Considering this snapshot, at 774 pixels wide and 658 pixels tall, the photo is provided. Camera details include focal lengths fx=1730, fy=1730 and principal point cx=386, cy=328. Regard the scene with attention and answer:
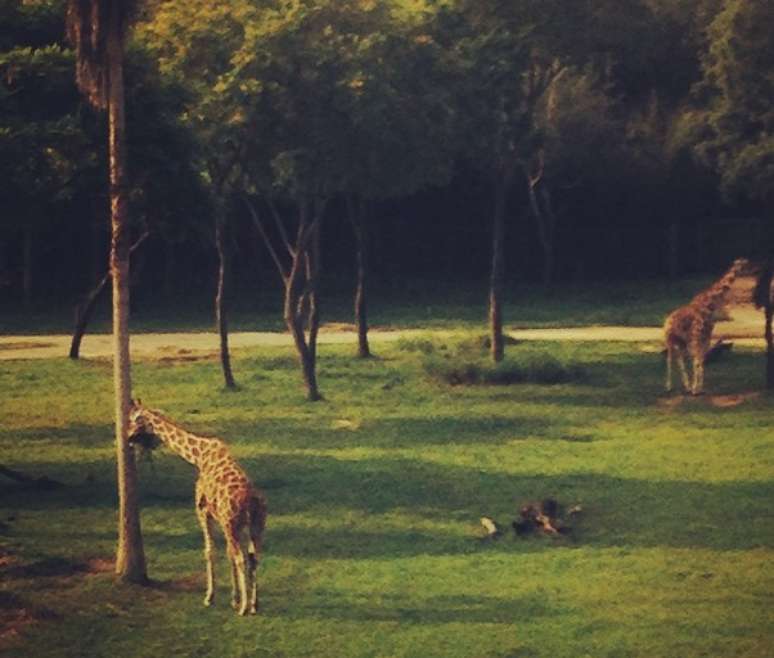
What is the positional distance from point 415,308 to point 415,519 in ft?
93.3

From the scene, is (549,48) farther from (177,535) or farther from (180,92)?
(177,535)

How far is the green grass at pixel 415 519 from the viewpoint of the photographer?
17.5 m

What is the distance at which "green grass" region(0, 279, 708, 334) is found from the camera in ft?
155

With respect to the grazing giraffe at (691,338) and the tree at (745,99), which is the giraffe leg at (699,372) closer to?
the grazing giraffe at (691,338)

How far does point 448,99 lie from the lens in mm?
34938

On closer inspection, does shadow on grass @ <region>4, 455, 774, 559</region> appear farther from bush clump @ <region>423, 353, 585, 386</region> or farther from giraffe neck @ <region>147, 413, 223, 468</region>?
bush clump @ <region>423, 353, 585, 386</region>

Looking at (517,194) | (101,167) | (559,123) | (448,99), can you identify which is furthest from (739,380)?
(517,194)

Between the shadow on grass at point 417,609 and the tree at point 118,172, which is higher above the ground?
the tree at point 118,172

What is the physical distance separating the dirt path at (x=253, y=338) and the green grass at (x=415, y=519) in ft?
13.3

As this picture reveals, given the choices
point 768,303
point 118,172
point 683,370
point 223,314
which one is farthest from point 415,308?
point 118,172

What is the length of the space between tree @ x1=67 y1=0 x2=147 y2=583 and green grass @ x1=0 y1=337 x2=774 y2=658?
0.67 meters

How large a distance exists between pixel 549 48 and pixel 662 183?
690 inches

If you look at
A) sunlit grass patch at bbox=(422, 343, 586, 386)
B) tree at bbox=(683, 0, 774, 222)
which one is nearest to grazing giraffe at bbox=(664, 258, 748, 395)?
sunlit grass patch at bbox=(422, 343, 586, 386)

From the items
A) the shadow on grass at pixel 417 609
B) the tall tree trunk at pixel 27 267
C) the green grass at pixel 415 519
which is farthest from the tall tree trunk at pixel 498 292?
the shadow on grass at pixel 417 609
